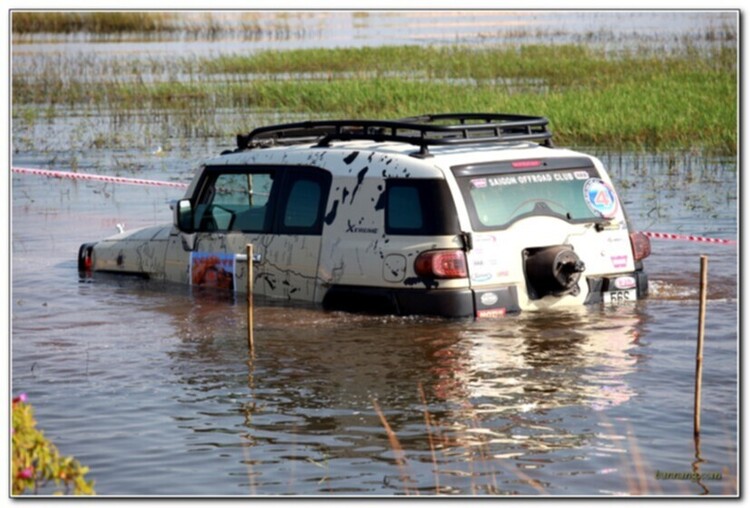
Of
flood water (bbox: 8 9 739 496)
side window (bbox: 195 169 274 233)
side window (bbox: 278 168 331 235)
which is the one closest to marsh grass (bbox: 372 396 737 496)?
flood water (bbox: 8 9 739 496)

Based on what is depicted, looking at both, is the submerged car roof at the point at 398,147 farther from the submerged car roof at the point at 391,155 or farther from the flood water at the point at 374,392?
the flood water at the point at 374,392

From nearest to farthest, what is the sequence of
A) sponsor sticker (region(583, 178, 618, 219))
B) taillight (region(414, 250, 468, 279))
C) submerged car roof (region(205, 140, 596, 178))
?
taillight (region(414, 250, 468, 279)) < submerged car roof (region(205, 140, 596, 178)) < sponsor sticker (region(583, 178, 618, 219))

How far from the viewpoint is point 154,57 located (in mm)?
42250

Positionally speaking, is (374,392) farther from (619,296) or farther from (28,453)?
(28,453)

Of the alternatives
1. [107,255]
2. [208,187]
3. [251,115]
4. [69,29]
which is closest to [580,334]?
[208,187]

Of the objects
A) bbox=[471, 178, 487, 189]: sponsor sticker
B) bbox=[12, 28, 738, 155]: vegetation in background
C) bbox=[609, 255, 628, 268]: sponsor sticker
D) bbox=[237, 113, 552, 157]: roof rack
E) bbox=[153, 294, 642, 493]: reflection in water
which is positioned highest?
bbox=[12, 28, 738, 155]: vegetation in background

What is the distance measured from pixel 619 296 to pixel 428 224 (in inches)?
67.4

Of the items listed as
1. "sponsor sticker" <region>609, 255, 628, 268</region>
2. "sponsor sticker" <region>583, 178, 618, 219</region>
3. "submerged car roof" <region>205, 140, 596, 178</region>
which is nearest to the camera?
"submerged car roof" <region>205, 140, 596, 178</region>

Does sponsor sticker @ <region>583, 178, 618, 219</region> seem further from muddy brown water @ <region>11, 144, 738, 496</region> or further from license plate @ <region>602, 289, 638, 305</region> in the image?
muddy brown water @ <region>11, 144, 738, 496</region>

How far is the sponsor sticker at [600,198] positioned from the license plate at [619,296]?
59cm

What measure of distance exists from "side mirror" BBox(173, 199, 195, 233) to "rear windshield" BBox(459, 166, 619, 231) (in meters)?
2.75

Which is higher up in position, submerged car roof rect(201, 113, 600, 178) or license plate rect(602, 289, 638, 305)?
submerged car roof rect(201, 113, 600, 178)

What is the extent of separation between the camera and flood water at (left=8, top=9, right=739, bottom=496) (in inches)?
315

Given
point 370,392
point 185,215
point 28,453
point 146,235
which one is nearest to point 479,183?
point 370,392
